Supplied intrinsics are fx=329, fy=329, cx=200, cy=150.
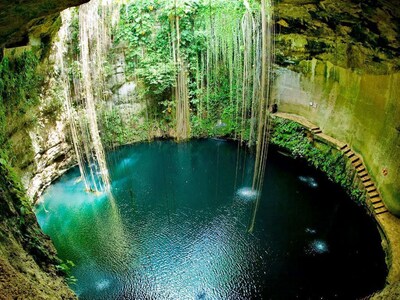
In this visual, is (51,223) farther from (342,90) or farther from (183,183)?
(342,90)

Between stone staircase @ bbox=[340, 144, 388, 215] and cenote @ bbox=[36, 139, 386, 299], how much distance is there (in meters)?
0.43

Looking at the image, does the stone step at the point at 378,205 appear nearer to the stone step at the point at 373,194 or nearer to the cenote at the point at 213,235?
the stone step at the point at 373,194

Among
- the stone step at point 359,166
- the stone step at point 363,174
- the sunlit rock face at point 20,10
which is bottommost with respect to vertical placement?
the stone step at point 363,174

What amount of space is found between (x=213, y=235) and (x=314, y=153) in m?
4.79

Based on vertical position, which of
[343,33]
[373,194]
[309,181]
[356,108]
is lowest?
[309,181]

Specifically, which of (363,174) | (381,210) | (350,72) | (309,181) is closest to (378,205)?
(381,210)

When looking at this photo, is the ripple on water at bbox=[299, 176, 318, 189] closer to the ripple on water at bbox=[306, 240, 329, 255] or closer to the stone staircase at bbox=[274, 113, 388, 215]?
the stone staircase at bbox=[274, 113, 388, 215]

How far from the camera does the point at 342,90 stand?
33.0 feet

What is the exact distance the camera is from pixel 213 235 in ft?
25.4

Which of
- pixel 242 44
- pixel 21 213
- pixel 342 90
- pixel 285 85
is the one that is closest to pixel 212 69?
pixel 242 44

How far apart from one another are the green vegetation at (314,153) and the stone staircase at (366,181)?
0.21 meters

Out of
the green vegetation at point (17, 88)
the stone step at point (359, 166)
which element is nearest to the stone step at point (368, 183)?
the stone step at point (359, 166)

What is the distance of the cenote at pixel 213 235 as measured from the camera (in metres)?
6.43

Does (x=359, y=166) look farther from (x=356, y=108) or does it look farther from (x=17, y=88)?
(x=17, y=88)
